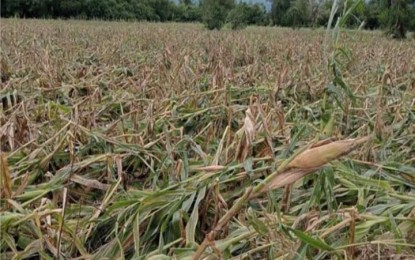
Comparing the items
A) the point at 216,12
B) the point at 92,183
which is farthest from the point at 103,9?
the point at 92,183

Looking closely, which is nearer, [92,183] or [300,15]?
[92,183]

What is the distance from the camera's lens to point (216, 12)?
15.3 m

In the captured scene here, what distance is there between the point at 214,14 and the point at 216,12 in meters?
0.11

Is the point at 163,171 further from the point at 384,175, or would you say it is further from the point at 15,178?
the point at 384,175

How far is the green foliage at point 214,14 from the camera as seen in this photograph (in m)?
14.8

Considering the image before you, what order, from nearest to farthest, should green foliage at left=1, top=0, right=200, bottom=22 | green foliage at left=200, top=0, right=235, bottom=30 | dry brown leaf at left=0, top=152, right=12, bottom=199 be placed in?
dry brown leaf at left=0, top=152, right=12, bottom=199
green foliage at left=200, top=0, right=235, bottom=30
green foliage at left=1, top=0, right=200, bottom=22

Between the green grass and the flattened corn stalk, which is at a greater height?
the flattened corn stalk

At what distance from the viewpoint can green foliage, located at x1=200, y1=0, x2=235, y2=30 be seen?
48.7 feet

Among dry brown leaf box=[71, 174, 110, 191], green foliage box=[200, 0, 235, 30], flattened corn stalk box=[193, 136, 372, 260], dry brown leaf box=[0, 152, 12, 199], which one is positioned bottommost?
dry brown leaf box=[71, 174, 110, 191]

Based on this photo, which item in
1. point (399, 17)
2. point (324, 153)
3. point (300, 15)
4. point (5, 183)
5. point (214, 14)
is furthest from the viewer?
point (300, 15)

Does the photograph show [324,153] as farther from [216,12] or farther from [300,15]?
[300,15]

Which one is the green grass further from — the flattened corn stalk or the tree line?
the tree line

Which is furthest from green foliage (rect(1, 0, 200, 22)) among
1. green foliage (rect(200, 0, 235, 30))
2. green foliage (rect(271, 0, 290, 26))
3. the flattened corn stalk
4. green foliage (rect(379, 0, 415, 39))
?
the flattened corn stalk

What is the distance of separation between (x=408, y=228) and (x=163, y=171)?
1.79ft
